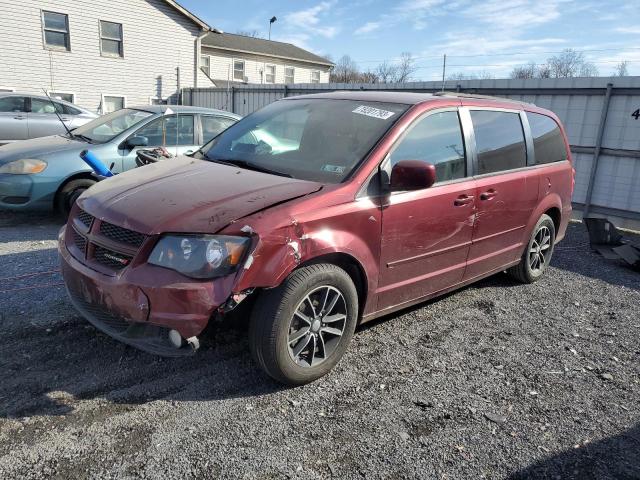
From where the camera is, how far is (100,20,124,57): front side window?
1898 cm

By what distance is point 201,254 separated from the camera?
2689mm

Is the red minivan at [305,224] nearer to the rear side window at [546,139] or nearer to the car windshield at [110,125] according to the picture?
the rear side window at [546,139]

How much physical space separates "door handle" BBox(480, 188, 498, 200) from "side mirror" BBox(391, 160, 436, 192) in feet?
3.29

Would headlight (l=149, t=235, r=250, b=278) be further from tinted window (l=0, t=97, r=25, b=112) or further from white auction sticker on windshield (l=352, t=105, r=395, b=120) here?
tinted window (l=0, t=97, r=25, b=112)

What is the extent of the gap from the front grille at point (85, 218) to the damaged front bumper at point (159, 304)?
429mm

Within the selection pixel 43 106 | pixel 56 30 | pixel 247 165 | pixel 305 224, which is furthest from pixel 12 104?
pixel 305 224

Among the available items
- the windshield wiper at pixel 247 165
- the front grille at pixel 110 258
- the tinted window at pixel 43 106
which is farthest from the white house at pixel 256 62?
the front grille at pixel 110 258

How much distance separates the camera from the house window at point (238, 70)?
103ft

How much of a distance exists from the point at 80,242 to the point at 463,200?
2754 millimetres

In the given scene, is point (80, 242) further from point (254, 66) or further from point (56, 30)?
point (254, 66)

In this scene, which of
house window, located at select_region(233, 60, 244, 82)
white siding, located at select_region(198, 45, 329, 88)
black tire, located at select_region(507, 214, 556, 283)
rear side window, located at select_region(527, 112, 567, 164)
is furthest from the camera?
house window, located at select_region(233, 60, 244, 82)

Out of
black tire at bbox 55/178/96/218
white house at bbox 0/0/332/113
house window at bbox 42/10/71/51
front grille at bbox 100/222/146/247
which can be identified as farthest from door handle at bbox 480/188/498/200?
house window at bbox 42/10/71/51

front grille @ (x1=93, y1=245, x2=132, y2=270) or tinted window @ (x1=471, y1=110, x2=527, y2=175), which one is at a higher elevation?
tinted window @ (x1=471, y1=110, x2=527, y2=175)

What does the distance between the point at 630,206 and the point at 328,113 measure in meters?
6.89
